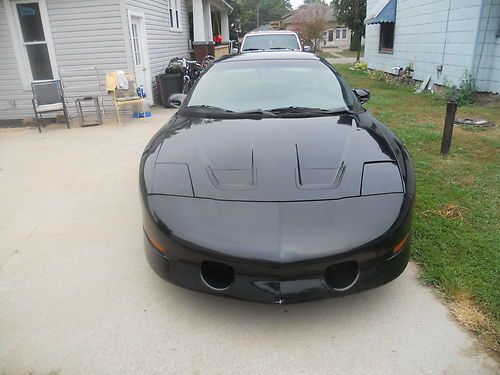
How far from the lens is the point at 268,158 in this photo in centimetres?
250

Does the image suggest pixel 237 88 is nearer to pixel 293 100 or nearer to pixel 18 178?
pixel 293 100

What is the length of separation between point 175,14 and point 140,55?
181 inches

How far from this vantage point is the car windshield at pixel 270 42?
383 inches

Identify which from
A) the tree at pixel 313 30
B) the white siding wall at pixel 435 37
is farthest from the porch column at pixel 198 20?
the tree at pixel 313 30

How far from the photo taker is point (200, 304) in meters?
2.43

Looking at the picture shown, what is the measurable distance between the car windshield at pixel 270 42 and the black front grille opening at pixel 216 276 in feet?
27.8

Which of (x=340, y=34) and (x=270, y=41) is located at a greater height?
(x=340, y=34)

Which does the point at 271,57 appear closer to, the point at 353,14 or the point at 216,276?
the point at 216,276

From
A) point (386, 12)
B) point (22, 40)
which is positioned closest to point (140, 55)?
point (22, 40)

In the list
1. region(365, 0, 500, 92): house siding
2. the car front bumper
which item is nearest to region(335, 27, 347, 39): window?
region(365, 0, 500, 92): house siding

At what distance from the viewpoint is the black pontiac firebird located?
2.02 metres

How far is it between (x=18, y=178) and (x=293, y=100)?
3.72 meters

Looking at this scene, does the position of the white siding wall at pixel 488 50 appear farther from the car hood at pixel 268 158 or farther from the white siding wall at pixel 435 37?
the car hood at pixel 268 158

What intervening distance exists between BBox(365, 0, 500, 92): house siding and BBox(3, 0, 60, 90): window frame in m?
8.89
